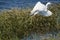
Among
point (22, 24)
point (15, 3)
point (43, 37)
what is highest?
point (15, 3)

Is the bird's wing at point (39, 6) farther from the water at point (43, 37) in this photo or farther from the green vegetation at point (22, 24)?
the water at point (43, 37)

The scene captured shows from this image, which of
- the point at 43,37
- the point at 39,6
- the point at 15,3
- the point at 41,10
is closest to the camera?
the point at 43,37

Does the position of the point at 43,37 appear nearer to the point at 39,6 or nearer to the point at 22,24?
the point at 22,24

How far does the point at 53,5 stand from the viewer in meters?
6.51

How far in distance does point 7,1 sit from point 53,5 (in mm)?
1215

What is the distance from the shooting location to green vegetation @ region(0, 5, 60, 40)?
5.50 meters

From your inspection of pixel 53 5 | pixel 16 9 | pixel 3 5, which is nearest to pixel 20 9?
pixel 16 9

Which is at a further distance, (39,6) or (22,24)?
(39,6)

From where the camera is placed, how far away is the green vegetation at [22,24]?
550 cm

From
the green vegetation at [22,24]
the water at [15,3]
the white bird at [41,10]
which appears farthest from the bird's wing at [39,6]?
the water at [15,3]

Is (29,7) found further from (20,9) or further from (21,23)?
(21,23)

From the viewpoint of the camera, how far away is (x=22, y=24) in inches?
224

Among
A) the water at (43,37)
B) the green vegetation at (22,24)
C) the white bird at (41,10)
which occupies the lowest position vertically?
the water at (43,37)

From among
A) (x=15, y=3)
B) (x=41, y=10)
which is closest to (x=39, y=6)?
(x=41, y=10)
